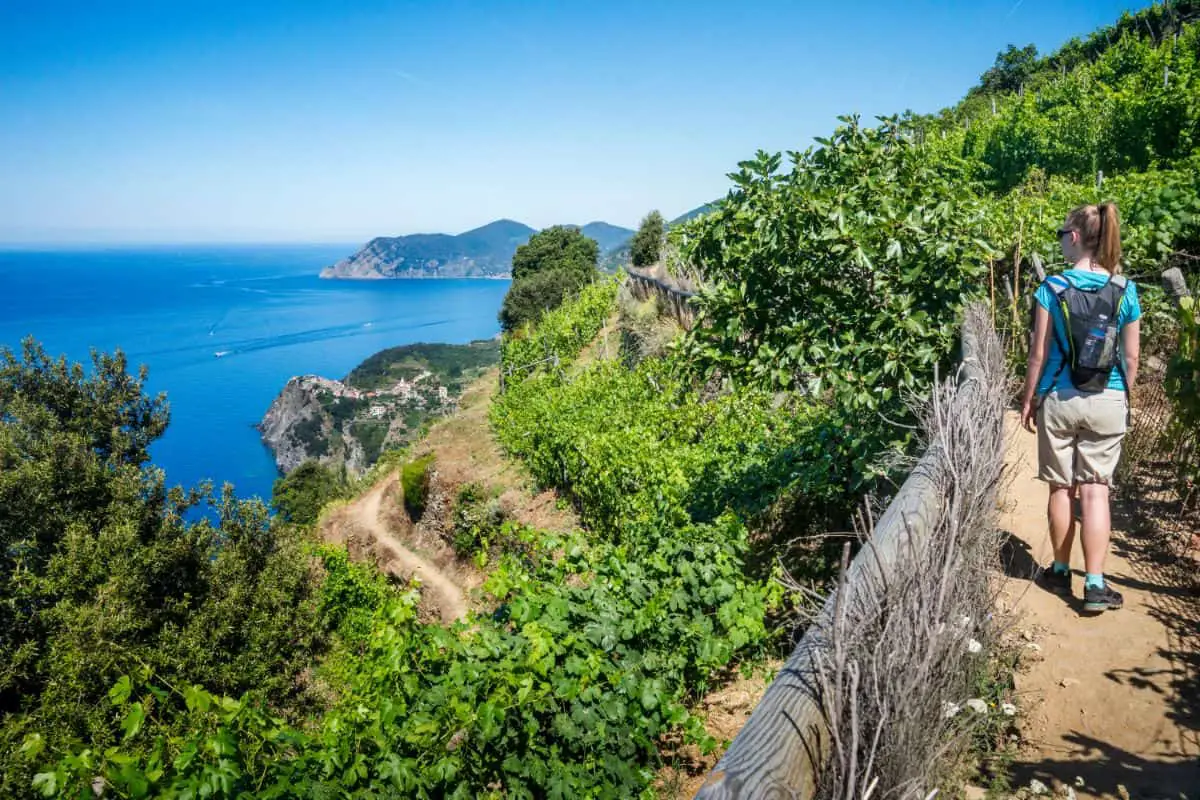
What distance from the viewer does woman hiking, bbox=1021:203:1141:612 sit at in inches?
133

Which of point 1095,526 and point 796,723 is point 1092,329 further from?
point 796,723

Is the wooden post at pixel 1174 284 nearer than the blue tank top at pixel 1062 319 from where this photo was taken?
No

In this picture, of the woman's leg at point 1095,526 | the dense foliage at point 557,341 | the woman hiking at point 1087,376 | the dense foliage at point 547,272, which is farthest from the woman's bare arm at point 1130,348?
the dense foliage at point 547,272

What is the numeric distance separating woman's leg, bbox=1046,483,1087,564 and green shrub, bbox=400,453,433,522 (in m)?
15.7

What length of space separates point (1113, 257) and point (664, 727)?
3211mm

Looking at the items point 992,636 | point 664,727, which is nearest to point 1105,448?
point 992,636

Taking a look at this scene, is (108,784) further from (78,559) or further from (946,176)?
(78,559)

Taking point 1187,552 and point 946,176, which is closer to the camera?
point 1187,552

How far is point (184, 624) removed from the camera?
15367mm

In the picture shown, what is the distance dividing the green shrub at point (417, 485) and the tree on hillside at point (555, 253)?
1076 inches

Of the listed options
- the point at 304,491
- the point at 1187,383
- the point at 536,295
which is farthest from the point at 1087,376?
the point at 304,491

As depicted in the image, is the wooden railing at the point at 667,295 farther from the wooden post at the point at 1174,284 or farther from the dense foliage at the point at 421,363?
the dense foliage at the point at 421,363

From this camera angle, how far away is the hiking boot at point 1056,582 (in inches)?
144

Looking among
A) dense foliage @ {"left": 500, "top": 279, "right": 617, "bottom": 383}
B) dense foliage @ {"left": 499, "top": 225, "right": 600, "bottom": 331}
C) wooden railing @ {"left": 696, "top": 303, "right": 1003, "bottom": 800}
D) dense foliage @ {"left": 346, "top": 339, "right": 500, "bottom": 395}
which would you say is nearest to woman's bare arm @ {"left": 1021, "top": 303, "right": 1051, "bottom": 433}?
wooden railing @ {"left": 696, "top": 303, "right": 1003, "bottom": 800}
